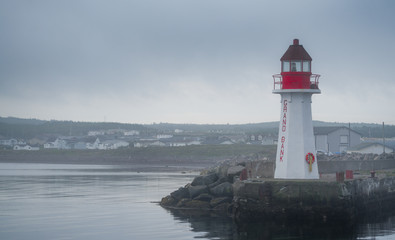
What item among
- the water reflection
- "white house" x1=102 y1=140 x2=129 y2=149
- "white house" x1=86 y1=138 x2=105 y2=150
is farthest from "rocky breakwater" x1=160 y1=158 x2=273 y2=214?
"white house" x1=86 y1=138 x2=105 y2=150

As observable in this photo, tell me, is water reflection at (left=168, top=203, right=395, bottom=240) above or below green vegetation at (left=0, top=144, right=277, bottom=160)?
below

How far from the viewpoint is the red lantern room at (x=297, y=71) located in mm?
25062

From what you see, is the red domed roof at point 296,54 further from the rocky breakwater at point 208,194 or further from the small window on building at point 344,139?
the small window on building at point 344,139

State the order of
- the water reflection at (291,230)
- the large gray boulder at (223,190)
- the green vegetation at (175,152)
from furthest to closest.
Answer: the green vegetation at (175,152) < the large gray boulder at (223,190) < the water reflection at (291,230)

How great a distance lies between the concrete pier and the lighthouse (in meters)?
1.23

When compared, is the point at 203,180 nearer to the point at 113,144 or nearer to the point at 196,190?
the point at 196,190

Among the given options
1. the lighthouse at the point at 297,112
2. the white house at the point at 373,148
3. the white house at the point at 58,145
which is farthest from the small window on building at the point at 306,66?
the white house at the point at 58,145

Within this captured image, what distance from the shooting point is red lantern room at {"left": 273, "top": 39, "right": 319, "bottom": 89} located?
25062mm

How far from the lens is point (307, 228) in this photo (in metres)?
23.3

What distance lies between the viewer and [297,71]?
2522 cm

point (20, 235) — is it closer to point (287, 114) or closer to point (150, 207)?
point (150, 207)

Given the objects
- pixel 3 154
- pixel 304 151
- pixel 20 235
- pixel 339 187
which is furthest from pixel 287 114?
pixel 3 154

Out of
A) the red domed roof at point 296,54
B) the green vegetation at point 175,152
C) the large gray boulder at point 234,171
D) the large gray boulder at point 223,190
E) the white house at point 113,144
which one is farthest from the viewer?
the white house at point 113,144

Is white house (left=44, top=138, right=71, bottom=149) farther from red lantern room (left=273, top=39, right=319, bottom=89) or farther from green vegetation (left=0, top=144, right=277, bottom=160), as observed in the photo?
red lantern room (left=273, top=39, right=319, bottom=89)
